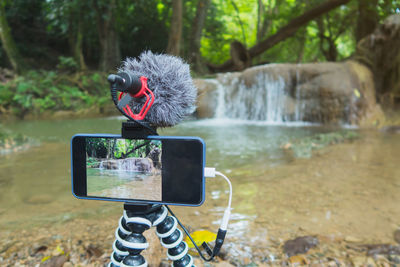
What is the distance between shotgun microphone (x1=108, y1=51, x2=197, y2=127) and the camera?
38.1 inches

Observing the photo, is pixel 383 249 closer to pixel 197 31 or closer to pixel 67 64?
pixel 197 31

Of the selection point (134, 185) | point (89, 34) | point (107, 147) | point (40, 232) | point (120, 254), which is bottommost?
point (40, 232)

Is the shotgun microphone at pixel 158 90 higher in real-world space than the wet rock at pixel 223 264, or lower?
higher

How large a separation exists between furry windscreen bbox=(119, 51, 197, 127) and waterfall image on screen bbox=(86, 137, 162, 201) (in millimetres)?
123

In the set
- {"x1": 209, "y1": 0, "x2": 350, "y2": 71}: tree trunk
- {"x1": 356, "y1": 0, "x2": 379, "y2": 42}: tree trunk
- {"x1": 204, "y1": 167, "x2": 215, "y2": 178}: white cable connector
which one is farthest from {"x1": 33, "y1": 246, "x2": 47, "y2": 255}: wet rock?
{"x1": 356, "y1": 0, "x2": 379, "y2": 42}: tree trunk

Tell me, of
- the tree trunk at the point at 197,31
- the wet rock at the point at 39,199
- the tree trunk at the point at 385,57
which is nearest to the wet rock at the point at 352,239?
the wet rock at the point at 39,199

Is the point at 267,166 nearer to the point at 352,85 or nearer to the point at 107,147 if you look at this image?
the point at 107,147

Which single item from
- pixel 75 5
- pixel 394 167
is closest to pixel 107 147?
pixel 394 167

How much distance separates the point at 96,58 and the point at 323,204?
555 inches

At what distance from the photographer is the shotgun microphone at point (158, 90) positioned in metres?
0.97

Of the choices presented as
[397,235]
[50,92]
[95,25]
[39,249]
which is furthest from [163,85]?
[95,25]

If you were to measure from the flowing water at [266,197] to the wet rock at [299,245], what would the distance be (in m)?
0.07

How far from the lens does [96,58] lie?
1448 centimetres

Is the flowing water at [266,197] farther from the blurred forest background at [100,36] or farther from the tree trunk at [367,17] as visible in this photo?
the tree trunk at [367,17]
